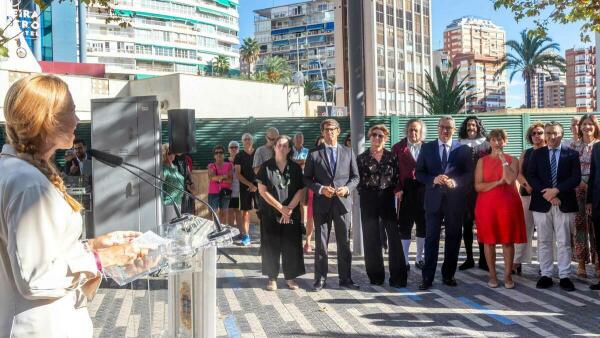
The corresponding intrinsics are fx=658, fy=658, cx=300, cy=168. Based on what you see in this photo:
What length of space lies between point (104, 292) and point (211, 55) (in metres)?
125

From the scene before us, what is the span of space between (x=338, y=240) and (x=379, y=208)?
0.67 m

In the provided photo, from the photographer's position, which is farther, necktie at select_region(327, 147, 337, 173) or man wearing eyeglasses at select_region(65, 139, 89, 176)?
man wearing eyeglasses at select_region(65, 139, 89, 176)

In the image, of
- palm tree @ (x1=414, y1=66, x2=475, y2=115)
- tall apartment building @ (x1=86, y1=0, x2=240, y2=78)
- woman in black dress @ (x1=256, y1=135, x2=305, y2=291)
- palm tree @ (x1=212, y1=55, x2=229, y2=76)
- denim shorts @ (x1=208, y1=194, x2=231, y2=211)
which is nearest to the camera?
woman in black dress @ (x1=256, y1=135, x2=305, y2=291)

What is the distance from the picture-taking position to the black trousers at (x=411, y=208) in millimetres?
9219

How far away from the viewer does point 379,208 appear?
8391mm

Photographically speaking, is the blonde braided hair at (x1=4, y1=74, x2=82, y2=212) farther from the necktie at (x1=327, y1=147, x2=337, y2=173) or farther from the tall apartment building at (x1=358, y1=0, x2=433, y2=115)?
the tall apartment building at (x1=358, y1=0, x2=433, y2=115)

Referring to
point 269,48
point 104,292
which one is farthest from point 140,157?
point 269,48

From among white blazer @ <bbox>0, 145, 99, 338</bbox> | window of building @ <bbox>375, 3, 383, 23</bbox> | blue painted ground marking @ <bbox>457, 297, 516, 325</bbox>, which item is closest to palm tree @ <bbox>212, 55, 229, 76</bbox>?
window of building @ <bbox>375, 3, 383, 23</bbox>

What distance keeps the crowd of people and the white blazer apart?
594 centimetres

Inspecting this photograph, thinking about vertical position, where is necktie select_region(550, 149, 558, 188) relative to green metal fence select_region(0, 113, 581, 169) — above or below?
below

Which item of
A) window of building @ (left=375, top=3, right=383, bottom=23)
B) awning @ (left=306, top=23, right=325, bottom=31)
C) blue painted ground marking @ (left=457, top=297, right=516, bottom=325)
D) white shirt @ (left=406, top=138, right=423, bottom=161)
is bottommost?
blue painted ground marking @ (left=457, top=297, right=516, bottom=325)

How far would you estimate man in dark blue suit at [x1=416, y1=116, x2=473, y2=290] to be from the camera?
805 cm

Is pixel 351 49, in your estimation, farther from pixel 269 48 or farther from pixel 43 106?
pixel 269 48

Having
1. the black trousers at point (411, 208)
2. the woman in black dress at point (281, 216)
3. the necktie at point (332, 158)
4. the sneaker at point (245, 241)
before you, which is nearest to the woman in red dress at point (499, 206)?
the black trousers at point (411, 208)
